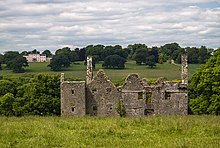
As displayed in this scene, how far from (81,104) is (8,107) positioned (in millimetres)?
17775

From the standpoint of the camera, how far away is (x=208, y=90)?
52219mm

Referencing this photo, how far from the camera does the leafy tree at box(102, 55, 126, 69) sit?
10600 centimetres

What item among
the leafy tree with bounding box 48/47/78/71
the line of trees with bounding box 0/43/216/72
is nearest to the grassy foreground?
the line of trees with bounding box 0/43/216/72

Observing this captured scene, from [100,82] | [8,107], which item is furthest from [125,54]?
[100,82]

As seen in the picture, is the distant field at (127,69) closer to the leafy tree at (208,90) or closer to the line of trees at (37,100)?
the line of trees at (37,100)

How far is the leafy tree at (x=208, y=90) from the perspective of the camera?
50.9m

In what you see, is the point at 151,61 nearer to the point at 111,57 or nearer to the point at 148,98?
the point at 111,57

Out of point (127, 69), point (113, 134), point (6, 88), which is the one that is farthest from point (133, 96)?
point (127, 69)

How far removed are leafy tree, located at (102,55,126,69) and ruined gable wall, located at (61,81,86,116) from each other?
178 ft

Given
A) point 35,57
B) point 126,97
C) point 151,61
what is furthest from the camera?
point 35,57

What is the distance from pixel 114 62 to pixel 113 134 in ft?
284

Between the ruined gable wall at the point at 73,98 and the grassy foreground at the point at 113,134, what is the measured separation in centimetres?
2647

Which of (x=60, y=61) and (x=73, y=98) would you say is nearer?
(x=73, y=98)

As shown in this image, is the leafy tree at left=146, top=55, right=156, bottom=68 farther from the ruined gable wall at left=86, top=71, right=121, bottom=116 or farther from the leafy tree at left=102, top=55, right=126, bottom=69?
the ruined gable wall at left=86, top=71, right=121, bottom=116
